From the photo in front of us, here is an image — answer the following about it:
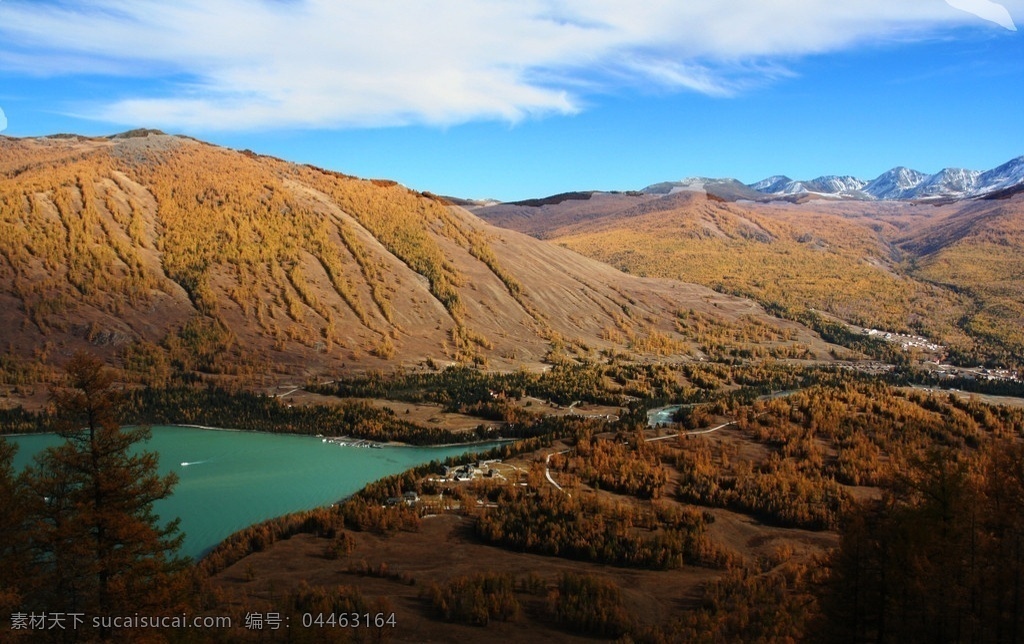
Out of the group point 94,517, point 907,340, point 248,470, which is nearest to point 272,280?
point 248,470

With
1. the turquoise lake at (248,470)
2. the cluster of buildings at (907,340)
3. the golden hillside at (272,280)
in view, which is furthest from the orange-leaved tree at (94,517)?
the cluster of buildings at (907,340)

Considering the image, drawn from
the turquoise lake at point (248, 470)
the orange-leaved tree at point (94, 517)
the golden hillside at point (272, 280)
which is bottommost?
the turquoise lake at point (248, 470)

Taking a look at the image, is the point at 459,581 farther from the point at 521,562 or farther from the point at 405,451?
the point at 405,451

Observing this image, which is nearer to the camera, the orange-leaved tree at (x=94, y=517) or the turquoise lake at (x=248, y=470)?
the orange-leaved tree at (x=94, y=517)

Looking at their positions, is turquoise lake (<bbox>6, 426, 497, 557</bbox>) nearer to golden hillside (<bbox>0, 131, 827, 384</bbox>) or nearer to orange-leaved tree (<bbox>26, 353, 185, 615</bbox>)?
golden hillside (<bbox>0, 131, 827, 384</bbox>)

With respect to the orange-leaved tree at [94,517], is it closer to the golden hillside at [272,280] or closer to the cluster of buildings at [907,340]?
the golden hillside at [272,280]

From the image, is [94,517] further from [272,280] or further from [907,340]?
[907,340]
